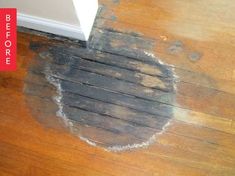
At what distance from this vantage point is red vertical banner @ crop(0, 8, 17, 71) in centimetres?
137

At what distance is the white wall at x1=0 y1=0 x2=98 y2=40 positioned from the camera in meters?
1.25

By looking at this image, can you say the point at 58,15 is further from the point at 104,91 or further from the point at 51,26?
the point at 104,91

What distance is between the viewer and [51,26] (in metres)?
1.40

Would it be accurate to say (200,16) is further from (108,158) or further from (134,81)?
(108,158)

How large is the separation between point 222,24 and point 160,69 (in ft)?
1.25

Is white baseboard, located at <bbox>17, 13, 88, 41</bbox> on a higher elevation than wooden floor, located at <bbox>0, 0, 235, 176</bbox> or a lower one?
higher

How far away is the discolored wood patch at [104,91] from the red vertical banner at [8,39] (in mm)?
99

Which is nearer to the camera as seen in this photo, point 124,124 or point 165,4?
point 124,124

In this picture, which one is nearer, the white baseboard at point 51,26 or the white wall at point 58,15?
the white wall at point 58,15

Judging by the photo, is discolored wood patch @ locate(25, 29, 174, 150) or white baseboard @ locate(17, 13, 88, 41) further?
white baseboard @ locate(17, 13, 88, 41)

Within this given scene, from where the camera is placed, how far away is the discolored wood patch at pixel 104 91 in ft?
4.08

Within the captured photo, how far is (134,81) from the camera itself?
1.32 meters

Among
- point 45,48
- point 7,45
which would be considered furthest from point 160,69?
point 7,45

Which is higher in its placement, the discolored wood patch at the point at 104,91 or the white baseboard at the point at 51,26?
the white baseboard at the point at 51,26
